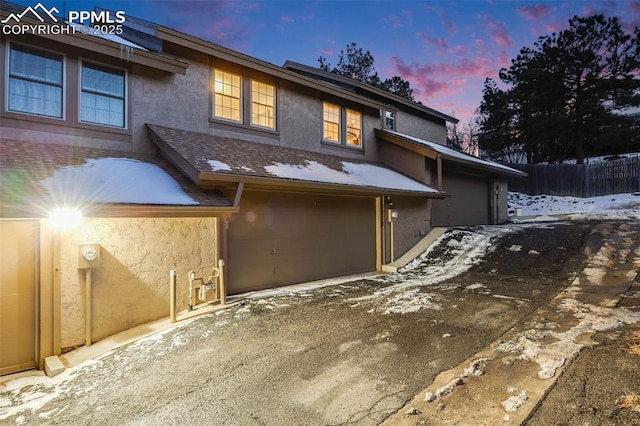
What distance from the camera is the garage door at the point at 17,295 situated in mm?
4730

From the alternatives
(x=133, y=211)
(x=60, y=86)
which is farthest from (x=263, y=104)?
(x=133, y=211)

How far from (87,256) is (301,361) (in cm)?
355

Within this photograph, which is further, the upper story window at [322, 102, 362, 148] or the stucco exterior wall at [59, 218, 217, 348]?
the upper story window at [322, 102, 362, 148]

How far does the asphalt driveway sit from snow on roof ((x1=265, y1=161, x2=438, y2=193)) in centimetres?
265

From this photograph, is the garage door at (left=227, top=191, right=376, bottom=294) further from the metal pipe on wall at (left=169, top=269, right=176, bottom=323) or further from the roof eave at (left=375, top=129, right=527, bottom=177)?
the roof eave at (left=375, top=129, right=527, bottom=177)

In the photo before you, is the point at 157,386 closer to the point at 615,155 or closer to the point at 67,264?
the point at 67,264

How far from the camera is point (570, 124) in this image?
21.5 meters

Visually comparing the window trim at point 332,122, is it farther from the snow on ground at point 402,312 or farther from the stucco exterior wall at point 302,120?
the snow on ground at point 402,312

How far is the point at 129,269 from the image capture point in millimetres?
5797

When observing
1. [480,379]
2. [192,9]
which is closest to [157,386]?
[480,379]

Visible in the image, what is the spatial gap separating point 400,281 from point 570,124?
1973 cm

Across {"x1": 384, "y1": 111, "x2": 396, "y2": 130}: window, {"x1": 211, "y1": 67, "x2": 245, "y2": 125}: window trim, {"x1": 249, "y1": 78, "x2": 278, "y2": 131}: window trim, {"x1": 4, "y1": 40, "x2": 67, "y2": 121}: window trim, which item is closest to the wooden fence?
{"x1": 384, "y1": 111, "x2": 396, "y2": 130}: window

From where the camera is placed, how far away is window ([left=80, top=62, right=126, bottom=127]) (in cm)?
700

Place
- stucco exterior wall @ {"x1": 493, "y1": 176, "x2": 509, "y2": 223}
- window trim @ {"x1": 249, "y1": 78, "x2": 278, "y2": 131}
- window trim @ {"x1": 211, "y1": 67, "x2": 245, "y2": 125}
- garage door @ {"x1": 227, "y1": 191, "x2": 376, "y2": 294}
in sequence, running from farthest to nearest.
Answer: stucco exterior wall @ {"x1": 493, "y1": 176, "x2": 509, "y2": 223}
window trim @ {"x1": 249, "y1": 78, "x2": 278, "y2": 131}
window trim @ {"x1": 211, "y1": 67, "x2": 245, "y2": 125}
garage door @ {"x1": 227, "y1": 191, "x2": 376, "y2": 294}
